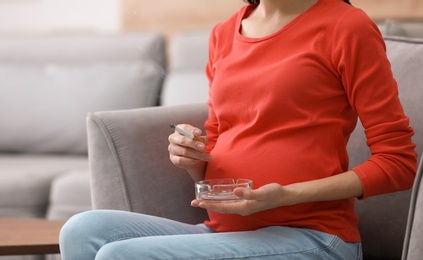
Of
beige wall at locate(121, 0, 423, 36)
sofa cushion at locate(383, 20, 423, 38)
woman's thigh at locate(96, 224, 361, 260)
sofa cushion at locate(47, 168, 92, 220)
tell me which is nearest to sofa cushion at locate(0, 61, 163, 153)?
beige wall at locate(121, 0, 423, 36)

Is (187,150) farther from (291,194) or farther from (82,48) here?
(82,48)

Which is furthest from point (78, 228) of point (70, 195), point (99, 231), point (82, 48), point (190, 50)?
point (82, 48)

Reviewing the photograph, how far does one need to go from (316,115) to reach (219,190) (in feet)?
0.70

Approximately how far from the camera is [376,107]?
1.18 metres

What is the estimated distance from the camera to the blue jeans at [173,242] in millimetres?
1123

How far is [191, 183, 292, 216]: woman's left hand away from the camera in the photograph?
1.10 m

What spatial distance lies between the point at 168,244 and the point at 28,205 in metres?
1.24

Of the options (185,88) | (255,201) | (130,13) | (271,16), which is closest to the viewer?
(255,201)

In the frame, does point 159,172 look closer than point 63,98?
Yes

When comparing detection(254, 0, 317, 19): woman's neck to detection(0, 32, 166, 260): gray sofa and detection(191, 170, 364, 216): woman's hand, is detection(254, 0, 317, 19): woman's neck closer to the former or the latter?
detection(191, 170, 364, 216): woman's hand

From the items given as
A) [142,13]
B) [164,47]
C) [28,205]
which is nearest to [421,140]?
[28,205]

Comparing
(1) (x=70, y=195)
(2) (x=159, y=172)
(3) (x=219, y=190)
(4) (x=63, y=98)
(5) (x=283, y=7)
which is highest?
(5) (x=283, y=7)

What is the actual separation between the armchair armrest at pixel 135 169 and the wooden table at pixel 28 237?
13 cm

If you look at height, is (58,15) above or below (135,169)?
below
